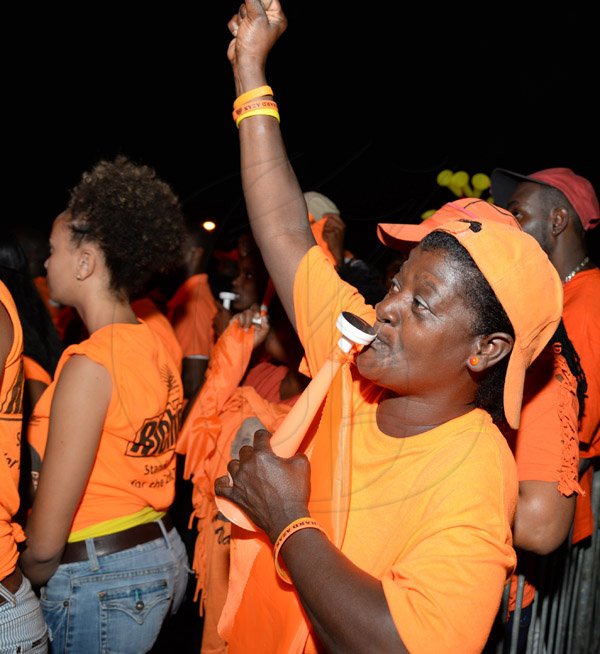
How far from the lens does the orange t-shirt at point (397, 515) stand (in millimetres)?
1209

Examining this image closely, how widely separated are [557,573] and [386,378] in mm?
2091

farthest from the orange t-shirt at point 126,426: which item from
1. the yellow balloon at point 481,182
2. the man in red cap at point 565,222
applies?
the yellow balloon at point 481,182

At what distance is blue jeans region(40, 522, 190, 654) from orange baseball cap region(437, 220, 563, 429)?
1.41 m

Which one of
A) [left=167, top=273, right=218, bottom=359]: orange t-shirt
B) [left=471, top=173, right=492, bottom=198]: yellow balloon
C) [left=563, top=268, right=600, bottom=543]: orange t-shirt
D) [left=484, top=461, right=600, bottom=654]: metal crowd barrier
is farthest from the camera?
[left=167, top=273, right=218, bottom=359]: orange t-shirt

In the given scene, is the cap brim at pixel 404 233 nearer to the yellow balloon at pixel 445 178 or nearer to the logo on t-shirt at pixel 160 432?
the logo on t-shirt at pixel 160 432

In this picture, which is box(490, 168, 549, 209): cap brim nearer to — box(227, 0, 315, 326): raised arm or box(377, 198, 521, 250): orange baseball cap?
box(377, 198, 521, 250): orange baseball cap

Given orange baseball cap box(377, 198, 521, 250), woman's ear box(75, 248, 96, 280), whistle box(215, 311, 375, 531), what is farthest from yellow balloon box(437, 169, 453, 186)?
whistle box(215, 311, 375, 531)

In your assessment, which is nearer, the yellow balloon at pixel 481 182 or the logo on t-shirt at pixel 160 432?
the logo on t-shirt at pixel 160 432

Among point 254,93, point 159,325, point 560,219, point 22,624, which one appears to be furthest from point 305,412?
point 560,219

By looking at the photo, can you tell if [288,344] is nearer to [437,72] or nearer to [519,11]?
[437,72]

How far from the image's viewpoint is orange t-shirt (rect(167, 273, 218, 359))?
423 cm

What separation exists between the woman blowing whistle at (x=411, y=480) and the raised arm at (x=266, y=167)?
28 centimetres

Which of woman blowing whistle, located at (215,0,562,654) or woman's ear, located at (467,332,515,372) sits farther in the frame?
woman's ear, located at (467,332,515,372)

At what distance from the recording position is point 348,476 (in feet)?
4.87
